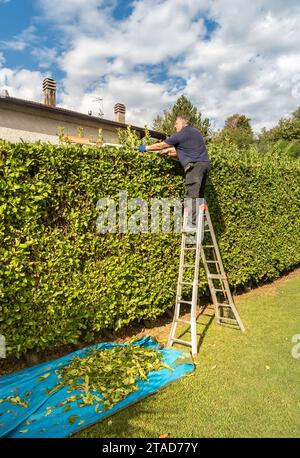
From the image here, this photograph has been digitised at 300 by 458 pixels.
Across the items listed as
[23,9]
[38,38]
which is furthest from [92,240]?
[38,38]

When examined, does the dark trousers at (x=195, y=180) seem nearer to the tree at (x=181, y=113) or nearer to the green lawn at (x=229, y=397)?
the green lawn at (x=229, y=397)

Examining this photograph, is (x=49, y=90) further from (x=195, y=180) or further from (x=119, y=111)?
(x=195, y=180)

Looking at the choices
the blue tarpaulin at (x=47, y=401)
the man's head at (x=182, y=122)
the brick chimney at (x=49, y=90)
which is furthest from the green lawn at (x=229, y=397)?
the brick chimney at (x=49, y=90)

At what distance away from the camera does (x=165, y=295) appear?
18.9 ft

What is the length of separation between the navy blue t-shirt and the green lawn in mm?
3009

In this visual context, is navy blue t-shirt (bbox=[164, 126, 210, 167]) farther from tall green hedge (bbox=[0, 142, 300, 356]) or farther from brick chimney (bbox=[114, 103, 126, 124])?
brick chimney (bbox=[114, 103, 126, 124])

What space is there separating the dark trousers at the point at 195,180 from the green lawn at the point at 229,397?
2187mm

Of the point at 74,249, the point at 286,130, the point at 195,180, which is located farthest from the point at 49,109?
the point at 286,130

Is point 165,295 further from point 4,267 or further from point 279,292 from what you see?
point 279,292

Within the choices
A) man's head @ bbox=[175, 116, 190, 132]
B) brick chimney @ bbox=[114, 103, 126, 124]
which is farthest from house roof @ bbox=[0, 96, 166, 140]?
man's head @ bbox=[175, 116, 190, 132]

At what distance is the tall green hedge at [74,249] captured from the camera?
161 inches

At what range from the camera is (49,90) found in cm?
1761

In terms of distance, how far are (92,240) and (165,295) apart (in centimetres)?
178

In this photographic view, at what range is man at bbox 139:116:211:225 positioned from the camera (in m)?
5.26
